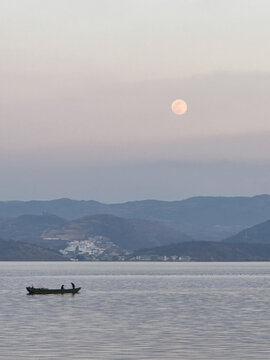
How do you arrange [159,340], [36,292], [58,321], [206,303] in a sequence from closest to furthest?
[159,340]
[58,321]
[206,303]
[36,292]

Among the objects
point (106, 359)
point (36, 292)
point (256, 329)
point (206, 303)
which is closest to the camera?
point (106, 359)

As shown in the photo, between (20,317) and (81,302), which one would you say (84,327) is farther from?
(81,302)

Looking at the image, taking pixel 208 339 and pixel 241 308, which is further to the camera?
pixel 241 308

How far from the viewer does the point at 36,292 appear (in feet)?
639

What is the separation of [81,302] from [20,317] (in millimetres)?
46065

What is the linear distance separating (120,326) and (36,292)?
9103 centimetres

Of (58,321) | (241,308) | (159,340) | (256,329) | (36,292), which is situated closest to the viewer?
(159,340)

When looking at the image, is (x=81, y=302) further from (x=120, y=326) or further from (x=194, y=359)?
(x=194, y=359)

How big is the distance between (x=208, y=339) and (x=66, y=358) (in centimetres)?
2195

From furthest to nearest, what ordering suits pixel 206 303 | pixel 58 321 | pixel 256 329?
pixel 206 303, pixel 58 321, pixel 256 329

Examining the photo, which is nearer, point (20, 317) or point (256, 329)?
point (256, 329)

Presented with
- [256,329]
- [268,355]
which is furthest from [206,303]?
[268,355]

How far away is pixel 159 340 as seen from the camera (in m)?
88.9

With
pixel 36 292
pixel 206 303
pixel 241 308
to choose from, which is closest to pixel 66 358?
pixel 241 308
